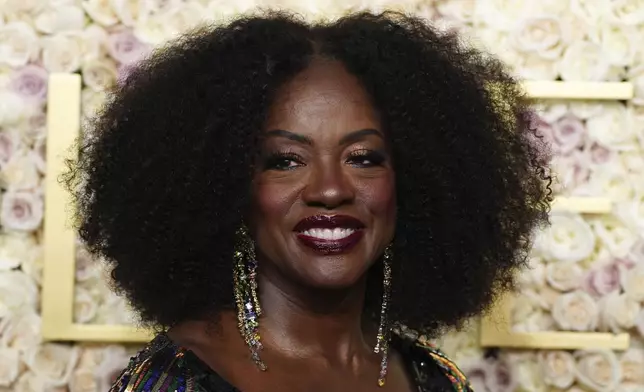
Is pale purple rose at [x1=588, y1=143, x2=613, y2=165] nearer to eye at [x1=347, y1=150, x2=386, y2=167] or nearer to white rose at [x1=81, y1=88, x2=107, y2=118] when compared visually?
eye at [x1=347, y1=150, x2=386, y2=167]

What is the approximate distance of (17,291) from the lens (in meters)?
1.86

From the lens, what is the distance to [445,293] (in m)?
1.50

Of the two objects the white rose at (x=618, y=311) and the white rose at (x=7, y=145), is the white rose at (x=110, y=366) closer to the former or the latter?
the white rose at (x=7, y=145)

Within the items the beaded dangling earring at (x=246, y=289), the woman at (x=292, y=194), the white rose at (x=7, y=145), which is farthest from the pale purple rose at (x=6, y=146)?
the beaded dangling earring at (x=246, y=289)

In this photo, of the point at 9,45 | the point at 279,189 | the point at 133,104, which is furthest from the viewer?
the point at 9,45

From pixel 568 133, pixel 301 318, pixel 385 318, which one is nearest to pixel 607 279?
pixel 568 133

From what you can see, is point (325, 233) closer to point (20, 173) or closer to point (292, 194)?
point (292, 194)

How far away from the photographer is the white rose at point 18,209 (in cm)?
186

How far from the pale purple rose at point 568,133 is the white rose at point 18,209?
0.97 meters

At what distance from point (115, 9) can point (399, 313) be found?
0.82m

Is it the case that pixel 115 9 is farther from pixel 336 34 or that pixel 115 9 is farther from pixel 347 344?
pixel 347 344

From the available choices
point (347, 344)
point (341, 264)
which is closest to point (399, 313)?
point (347, 344)

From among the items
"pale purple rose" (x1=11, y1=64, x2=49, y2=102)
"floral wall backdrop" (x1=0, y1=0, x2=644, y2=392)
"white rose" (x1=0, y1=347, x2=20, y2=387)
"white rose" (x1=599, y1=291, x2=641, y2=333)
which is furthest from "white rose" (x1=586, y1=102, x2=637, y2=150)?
"white rose" (x1=0, y1=347, x2=20, y2=387)

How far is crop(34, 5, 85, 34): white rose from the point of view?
1889mm
